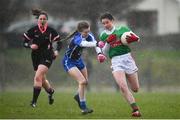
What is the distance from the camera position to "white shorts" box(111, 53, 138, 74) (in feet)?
50.7

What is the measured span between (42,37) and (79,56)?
43.1 inches

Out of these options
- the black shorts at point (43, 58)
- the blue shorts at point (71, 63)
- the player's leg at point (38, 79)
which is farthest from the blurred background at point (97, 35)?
the blue shorts at point (71, 63)

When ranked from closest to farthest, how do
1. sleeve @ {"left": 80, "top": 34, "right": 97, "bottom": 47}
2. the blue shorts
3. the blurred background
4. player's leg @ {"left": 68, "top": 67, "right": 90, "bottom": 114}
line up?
sleeve @ {"left": 80, "top": 34, "right": 97, "bottom": 47}
player's leg @ {"left": 68, "top": 67, "right": 90, "bottom": 114}
the blue shorts
the blurred background

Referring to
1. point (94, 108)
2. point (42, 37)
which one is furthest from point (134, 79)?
point (42, 37)

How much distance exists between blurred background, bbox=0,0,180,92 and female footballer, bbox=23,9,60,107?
31.7 ft

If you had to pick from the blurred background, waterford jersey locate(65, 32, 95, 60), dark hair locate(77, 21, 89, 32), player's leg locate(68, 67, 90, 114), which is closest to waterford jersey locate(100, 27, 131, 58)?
dark hair locate(77, 21, 89, 32)

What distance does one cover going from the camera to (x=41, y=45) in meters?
17.2

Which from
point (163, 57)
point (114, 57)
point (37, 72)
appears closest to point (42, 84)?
point (37, 72)

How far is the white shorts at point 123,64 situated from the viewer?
50.7 feet

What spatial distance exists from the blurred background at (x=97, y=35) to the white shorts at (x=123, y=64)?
11349 millimetres

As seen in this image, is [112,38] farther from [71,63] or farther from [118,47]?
[71,63]

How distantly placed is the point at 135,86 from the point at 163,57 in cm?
1344

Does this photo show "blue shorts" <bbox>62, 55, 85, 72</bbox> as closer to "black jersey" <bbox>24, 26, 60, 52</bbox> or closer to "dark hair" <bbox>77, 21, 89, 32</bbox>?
"dark hair" <bbox>77, 21, 89, 32</bbox>

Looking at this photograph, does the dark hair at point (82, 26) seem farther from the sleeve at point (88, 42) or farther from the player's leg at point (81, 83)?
the player's leg at point (81, 83)
